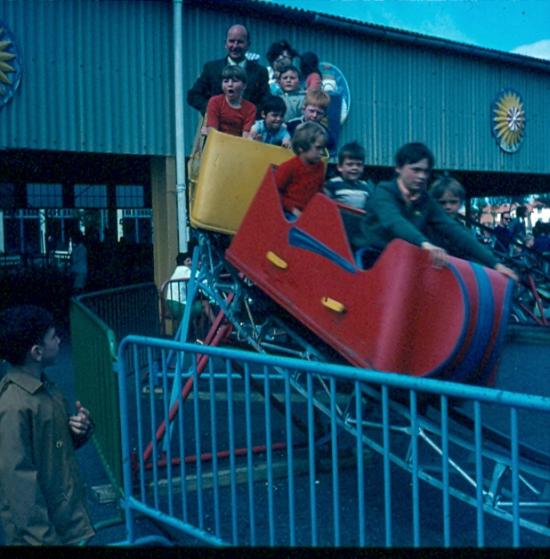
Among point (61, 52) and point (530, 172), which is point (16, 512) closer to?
point (61, 52)

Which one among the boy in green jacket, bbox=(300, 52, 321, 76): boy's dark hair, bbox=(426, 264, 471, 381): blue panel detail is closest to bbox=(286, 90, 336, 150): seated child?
bbox=(300, 52, 321, 76): boy's dark hair

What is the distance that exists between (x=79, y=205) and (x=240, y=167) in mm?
18052

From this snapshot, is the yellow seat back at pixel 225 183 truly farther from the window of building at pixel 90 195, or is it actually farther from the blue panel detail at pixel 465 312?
the window of building at pixel 90 195

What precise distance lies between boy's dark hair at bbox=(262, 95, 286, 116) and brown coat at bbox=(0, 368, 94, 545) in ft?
11.5

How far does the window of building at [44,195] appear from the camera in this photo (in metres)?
20.7

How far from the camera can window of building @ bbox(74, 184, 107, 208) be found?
22.0 m

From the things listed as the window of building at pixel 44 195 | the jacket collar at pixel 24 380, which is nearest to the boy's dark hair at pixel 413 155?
the jacket collar at pixel 24 380

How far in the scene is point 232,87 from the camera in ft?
19.7

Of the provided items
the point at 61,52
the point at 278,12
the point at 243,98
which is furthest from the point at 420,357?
the point at 278,12

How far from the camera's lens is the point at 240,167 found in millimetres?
5223

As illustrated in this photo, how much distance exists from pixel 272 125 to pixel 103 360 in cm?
250

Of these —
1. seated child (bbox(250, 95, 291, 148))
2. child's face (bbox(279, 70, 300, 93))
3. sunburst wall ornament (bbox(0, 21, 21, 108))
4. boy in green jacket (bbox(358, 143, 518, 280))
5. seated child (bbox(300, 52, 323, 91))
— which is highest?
sunburst wall ornament (bbox(0, 21, 21, 108))

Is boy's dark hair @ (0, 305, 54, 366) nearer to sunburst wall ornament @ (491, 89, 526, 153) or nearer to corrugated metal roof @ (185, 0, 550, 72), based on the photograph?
corrugated metal roof @ (185, 0, 550, 72)

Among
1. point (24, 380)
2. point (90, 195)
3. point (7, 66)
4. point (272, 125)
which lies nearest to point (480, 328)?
point (24, 380)
